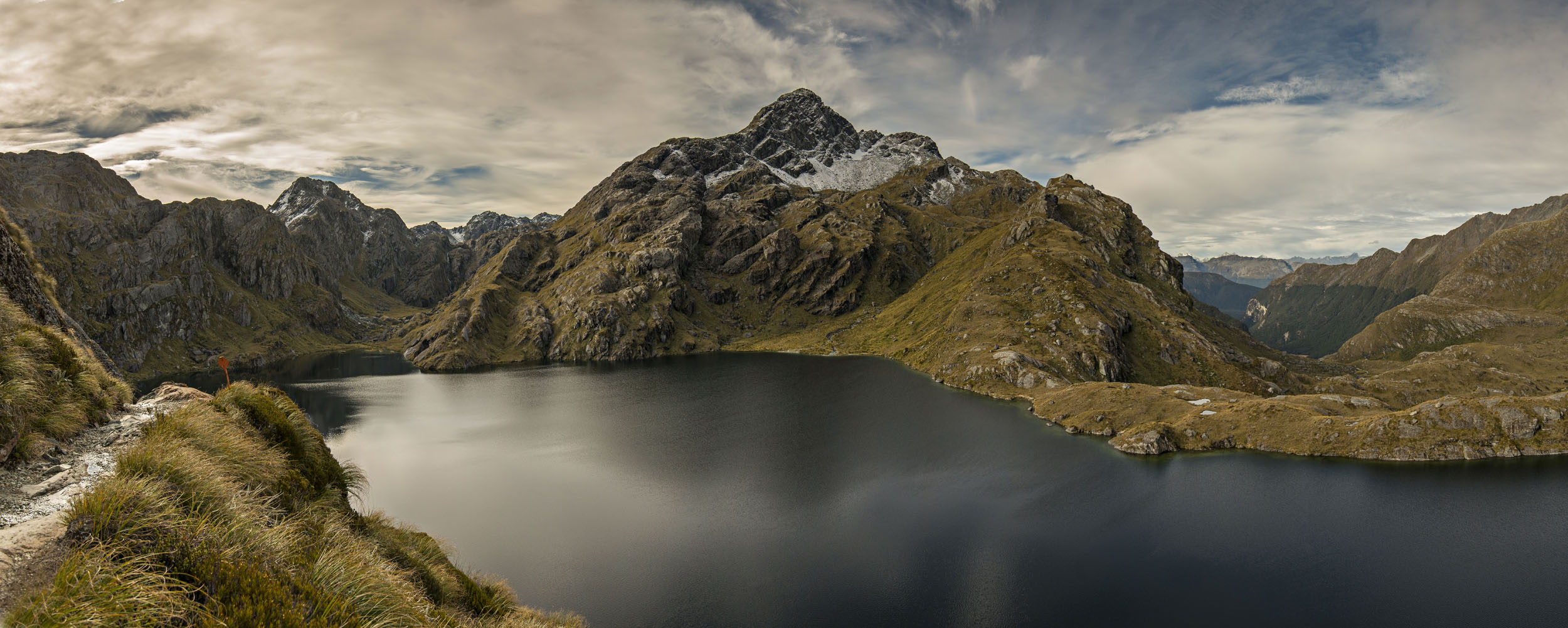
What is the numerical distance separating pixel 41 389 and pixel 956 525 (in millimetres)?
59411

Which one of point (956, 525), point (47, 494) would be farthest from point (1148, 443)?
point (47, 494)

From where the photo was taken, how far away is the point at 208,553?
8125 millimetres

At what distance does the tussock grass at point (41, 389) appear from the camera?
10.7m

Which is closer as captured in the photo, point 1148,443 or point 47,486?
point 47,486

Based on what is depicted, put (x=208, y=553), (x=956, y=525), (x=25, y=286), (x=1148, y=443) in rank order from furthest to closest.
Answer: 1. (x=1148, y=443)
2. (x=956, y=525)
3. (x=25, y=286)
4. (x=208, y=553)

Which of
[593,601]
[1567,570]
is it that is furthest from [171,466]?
[1567,570]

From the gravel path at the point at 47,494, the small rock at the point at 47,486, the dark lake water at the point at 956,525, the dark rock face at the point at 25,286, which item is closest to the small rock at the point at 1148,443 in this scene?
the dark lake water at the point at 956,525

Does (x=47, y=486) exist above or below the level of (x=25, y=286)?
below

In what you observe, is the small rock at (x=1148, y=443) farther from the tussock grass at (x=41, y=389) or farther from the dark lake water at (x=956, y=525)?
the tussock grass at (x=41, y=389)

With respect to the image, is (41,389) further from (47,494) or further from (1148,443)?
(1148,443)

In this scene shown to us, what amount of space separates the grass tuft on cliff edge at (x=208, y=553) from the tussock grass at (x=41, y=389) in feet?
4.74

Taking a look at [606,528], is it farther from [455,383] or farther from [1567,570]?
[455,383]

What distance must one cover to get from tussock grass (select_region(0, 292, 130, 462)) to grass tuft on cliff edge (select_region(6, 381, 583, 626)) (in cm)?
144

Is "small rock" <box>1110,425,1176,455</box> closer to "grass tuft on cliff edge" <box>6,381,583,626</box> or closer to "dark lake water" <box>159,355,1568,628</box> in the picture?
"dark lake water" <box>159,355,1568,628</box>
